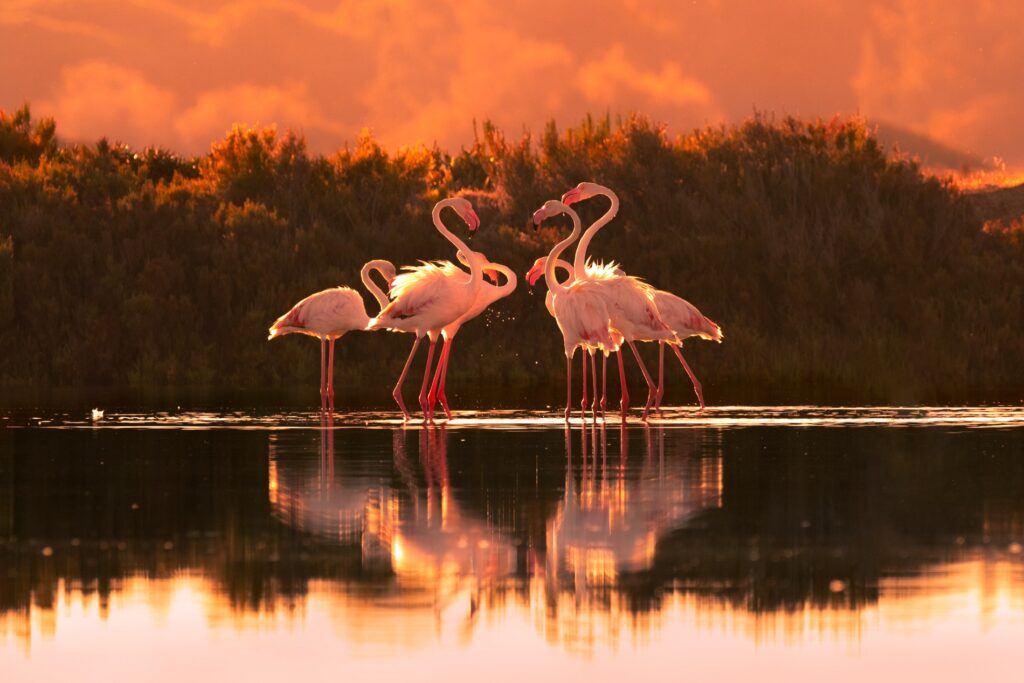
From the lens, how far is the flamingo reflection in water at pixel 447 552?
26.8 feet

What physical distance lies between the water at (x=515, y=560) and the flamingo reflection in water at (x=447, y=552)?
0.03 meters

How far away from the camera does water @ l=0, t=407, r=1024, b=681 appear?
6.87 meters

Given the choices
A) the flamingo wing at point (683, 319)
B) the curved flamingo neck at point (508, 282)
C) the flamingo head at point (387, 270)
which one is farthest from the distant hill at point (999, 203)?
the curved flamingo neck at point (508, 282)

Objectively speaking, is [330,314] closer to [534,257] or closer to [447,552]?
[534,257]

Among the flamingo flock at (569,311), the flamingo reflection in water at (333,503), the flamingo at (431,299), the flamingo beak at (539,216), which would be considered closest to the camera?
the flamingo reflection in water at (333,503)

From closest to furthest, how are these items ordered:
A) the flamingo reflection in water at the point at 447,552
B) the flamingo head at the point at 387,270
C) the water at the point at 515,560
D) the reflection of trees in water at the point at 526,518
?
the water at the point at 515,560 < the flamingo reflection in water at the point at 447,552 < the reflection of trees in water at the point at 526,518 < the flamingo head at the point at 387,270

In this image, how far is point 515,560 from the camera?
9.02m

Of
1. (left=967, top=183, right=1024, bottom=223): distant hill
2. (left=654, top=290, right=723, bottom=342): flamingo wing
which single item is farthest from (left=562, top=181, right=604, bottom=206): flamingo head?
(left=967, top=183, right=1024, bottom=223): distant hill

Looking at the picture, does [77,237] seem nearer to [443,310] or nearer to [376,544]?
[443,310]

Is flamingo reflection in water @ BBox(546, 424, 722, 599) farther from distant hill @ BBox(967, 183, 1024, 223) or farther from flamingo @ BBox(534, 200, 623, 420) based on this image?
distant hill @ BBox(967, 183, 1024, 223)

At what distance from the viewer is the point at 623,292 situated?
2050 centimetres

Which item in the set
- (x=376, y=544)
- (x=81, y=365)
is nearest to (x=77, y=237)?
(x=81, y=365)

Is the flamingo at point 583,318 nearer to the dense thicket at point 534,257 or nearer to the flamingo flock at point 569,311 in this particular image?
the flamingo flock at point 569,311

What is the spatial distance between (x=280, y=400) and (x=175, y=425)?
5140mm
